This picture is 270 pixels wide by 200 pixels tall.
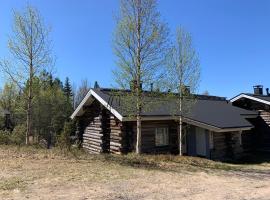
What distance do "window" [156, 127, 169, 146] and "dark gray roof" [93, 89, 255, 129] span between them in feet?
4.24

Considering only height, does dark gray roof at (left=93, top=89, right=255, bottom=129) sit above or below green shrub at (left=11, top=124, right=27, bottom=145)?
above

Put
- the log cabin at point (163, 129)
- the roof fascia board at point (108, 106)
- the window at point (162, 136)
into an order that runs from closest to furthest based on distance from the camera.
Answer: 1. the roof fascia board at point (108, 106)
2. the log cabin at point (163, 129)
3. the window at point (162, 136)

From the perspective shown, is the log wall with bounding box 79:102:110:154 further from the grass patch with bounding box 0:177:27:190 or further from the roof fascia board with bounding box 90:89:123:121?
the grass patch with bounding box 0:177:27:190

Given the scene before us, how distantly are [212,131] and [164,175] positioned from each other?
9.65 metres

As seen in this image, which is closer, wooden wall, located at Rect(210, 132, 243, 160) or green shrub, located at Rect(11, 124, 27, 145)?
wooden wall, located at Rect(210, 132, 243, 160)

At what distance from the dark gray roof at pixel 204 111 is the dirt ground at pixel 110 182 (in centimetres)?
534

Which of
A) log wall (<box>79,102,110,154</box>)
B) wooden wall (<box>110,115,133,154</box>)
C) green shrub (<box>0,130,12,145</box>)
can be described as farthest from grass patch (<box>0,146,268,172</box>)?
log wall (<box>79,102,110,154</box>)

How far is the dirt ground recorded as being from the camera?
10039 millimetres

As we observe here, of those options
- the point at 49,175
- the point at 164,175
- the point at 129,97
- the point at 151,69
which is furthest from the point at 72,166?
the point at 151,69

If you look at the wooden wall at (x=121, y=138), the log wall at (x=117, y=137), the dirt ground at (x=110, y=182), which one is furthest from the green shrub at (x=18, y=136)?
the dirt ground at (x=110, y=182)

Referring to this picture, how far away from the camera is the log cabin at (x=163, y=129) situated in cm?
2141

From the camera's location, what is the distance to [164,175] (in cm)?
1359

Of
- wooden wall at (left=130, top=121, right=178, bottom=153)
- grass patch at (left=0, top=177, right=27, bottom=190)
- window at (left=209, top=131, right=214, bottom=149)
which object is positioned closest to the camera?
grass patch at (left=0, top=177, right=27, bottom=190)

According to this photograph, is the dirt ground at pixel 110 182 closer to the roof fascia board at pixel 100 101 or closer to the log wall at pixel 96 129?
the roof fascia board at pixel 100 101
